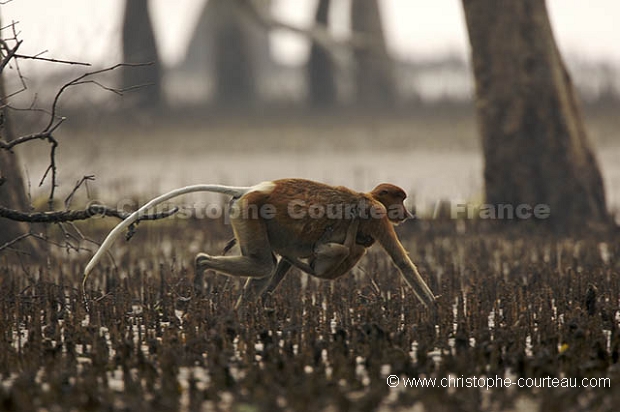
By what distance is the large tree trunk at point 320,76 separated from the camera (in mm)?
30375

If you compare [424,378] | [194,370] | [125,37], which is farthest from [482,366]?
[125,37]

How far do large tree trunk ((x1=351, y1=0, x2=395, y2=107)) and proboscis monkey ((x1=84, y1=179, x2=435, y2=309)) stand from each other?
23246 mm

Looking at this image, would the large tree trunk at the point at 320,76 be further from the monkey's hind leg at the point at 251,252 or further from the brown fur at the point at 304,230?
the monkey's hind leg at the point at 251,252

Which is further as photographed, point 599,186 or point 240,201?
point 599,186

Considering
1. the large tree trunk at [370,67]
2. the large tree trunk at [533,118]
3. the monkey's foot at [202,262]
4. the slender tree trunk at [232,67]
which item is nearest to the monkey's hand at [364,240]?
the monkey's foot at [202,262]

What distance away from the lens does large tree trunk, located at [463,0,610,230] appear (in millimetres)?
12039

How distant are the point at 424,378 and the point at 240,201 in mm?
1704

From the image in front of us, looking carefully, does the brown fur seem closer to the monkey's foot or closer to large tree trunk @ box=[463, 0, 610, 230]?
the monkey's foot

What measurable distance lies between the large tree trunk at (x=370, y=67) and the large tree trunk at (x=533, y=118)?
17.7 m

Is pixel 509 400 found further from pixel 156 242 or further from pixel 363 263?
pixel 156 242

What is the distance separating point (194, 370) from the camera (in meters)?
6.00

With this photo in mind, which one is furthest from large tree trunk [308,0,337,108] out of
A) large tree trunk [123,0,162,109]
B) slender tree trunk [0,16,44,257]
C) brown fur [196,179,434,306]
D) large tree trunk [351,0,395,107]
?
brown fur [196,179,434,306]

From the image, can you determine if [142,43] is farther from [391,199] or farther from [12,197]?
[391,199]

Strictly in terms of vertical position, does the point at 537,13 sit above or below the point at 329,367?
above
